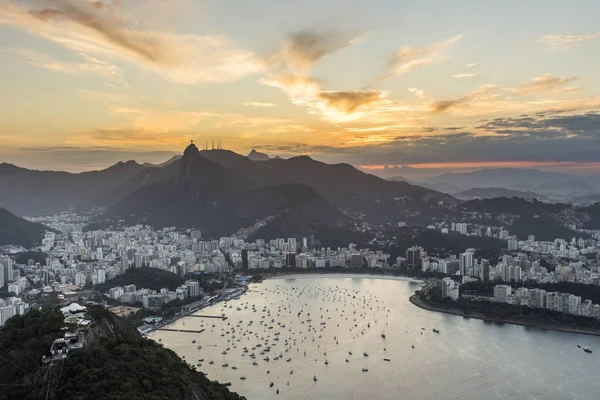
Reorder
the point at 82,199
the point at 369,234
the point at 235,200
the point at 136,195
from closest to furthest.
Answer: the point at 369,234 → the point at 235,200 → the point at 136,195 → the point at 82,199

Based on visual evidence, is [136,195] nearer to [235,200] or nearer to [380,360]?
[235,200]

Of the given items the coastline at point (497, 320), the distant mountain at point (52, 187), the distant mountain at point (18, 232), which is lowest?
the coastline at point (497, 320)

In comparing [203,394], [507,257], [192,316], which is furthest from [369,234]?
[203,394]

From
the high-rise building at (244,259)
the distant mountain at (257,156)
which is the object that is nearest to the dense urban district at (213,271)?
the high-rise building at (244,259)

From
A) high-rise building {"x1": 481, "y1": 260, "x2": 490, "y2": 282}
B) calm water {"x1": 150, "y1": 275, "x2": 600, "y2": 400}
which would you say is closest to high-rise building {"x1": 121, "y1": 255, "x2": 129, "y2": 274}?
calm water {"x1": 150, "y1": 275, "x2": 600, "y2": 400}

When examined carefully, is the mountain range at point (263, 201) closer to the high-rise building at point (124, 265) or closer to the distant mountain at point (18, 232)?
the distant mountain at point (18, 232)

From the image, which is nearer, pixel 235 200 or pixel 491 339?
pixel 491 339

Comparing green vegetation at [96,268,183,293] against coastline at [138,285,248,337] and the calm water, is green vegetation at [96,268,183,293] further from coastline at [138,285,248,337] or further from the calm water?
the calm water
